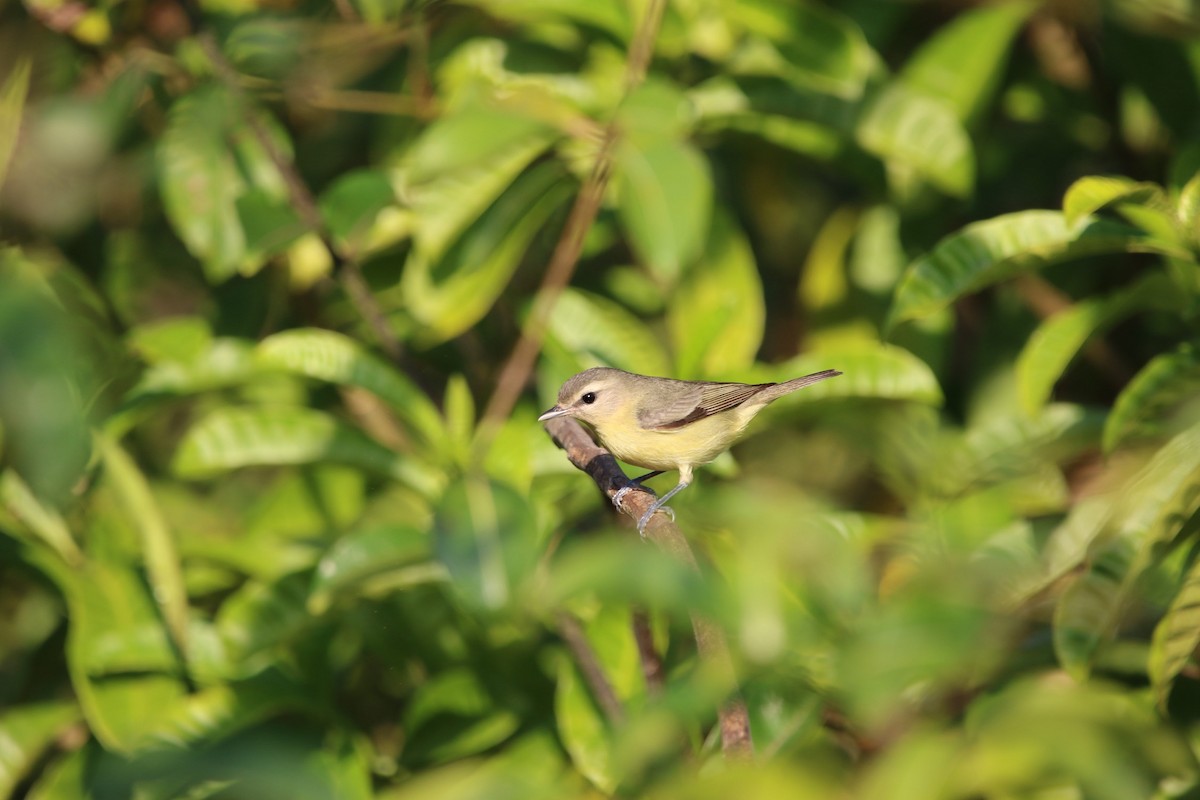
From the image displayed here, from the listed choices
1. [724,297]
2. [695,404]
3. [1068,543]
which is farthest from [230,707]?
[1068,543]

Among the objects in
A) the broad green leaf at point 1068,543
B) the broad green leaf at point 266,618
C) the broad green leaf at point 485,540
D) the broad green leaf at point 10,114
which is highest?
the broad green leaf at point 10,114

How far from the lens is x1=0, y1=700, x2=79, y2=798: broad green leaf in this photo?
363cm

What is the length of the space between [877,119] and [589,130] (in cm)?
90

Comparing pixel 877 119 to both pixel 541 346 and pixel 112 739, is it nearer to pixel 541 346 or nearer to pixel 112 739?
pixel 541 346

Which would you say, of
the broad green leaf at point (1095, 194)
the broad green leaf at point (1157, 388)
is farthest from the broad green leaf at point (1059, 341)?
the broad green leaf at point (1095, 194)

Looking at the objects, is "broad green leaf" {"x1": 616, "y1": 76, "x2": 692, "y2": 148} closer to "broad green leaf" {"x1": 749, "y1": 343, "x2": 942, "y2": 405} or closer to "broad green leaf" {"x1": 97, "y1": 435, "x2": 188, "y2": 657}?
"broad green leaf" {"x1": 749, "y1": 343, "x2": 942, "y2": 405}

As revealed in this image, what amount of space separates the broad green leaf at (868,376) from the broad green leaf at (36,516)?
209cm

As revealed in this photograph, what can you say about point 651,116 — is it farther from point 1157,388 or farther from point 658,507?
point 1157,388

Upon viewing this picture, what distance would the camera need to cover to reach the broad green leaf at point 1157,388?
9.91 ft

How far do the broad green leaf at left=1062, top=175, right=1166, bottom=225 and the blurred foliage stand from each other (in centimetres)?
2

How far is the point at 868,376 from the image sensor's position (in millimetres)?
3379

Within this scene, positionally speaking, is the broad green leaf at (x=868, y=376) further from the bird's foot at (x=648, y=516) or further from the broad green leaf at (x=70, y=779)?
the broad green leaf at (x=70, y=779)

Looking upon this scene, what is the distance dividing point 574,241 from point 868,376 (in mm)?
987

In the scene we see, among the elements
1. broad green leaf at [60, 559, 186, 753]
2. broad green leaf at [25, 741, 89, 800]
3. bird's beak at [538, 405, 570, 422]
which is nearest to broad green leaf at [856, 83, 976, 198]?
bird's beak at [538, 405, 570, 422]
